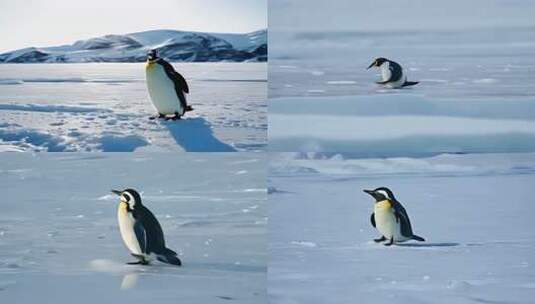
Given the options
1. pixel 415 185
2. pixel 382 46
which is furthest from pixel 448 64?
pixel 415 185

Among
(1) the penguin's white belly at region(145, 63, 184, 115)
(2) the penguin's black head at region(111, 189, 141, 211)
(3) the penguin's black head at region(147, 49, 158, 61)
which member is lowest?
(2) the penguin's black head at region(111, 189, 141, 211)

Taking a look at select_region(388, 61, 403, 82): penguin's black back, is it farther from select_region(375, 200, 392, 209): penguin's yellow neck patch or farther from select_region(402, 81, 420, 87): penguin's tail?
select_region(375, 200, 392, 209): penguin's yellow neck patch

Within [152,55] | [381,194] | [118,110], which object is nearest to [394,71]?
[381,194]

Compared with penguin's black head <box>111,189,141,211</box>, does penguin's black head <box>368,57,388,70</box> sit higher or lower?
higher

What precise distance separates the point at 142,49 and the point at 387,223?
115 centimetres

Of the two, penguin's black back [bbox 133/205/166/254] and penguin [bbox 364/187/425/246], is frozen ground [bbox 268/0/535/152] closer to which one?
penguin [bbox 364/187/425/246]

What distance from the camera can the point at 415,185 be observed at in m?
3.16

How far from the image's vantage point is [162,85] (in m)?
3.14

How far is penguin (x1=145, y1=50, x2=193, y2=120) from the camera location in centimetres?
314

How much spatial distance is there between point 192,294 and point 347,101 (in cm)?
96

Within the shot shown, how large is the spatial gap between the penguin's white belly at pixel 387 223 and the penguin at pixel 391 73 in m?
0.46

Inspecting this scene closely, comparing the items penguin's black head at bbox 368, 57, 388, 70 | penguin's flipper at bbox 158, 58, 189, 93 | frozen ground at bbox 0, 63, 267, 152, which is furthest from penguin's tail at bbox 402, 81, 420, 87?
penguin's flipper at bbox 158, 58, 189, 93

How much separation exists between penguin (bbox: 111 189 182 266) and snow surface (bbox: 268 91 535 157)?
Result: 553 millimetres

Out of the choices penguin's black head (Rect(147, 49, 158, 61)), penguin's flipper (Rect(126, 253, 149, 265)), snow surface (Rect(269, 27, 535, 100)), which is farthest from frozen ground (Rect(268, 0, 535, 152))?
penguin's flipper (Rect(126, 253, 149, 265))
